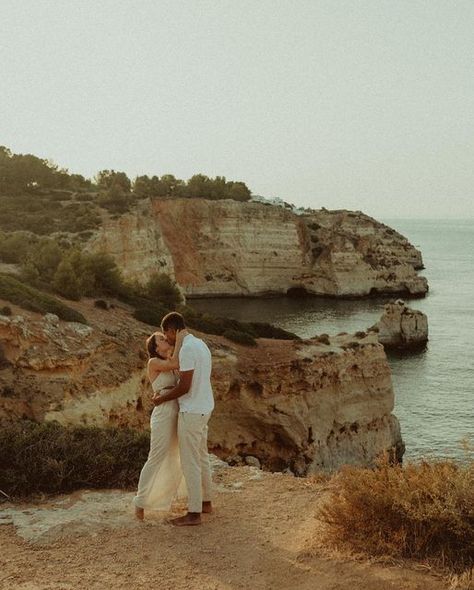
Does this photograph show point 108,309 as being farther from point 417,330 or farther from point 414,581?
point 417,330

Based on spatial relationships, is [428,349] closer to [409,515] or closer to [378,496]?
[378,496]

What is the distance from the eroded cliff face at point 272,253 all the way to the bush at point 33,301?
46.5m

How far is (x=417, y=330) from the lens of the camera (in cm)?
4597

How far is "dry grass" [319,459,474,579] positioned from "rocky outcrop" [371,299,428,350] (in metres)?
40.0

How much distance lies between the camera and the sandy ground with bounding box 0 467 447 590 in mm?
5664

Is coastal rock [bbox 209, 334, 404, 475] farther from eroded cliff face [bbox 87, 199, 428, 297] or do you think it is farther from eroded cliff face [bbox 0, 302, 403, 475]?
eroded cliff face [bbox 87, 199, 428, 297]

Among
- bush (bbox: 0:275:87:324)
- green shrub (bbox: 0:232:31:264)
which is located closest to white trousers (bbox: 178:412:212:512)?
bush (bbox: 0:275:87:324)

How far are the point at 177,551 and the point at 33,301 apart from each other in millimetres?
11617

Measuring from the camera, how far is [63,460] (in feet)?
26.6

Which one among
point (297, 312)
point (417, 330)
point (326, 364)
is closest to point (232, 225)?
point (297, 312)

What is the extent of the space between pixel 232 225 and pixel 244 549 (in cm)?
6290

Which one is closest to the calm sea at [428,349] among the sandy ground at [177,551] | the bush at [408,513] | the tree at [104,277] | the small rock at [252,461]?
the bush at [408,513]

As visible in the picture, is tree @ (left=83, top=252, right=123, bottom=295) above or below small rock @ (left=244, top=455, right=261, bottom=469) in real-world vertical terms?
above

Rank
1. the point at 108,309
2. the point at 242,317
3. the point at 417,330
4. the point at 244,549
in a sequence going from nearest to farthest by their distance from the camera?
→ the point at 244,549 → the point at 108,309 → the point at 417,330 → the point at 242,317
